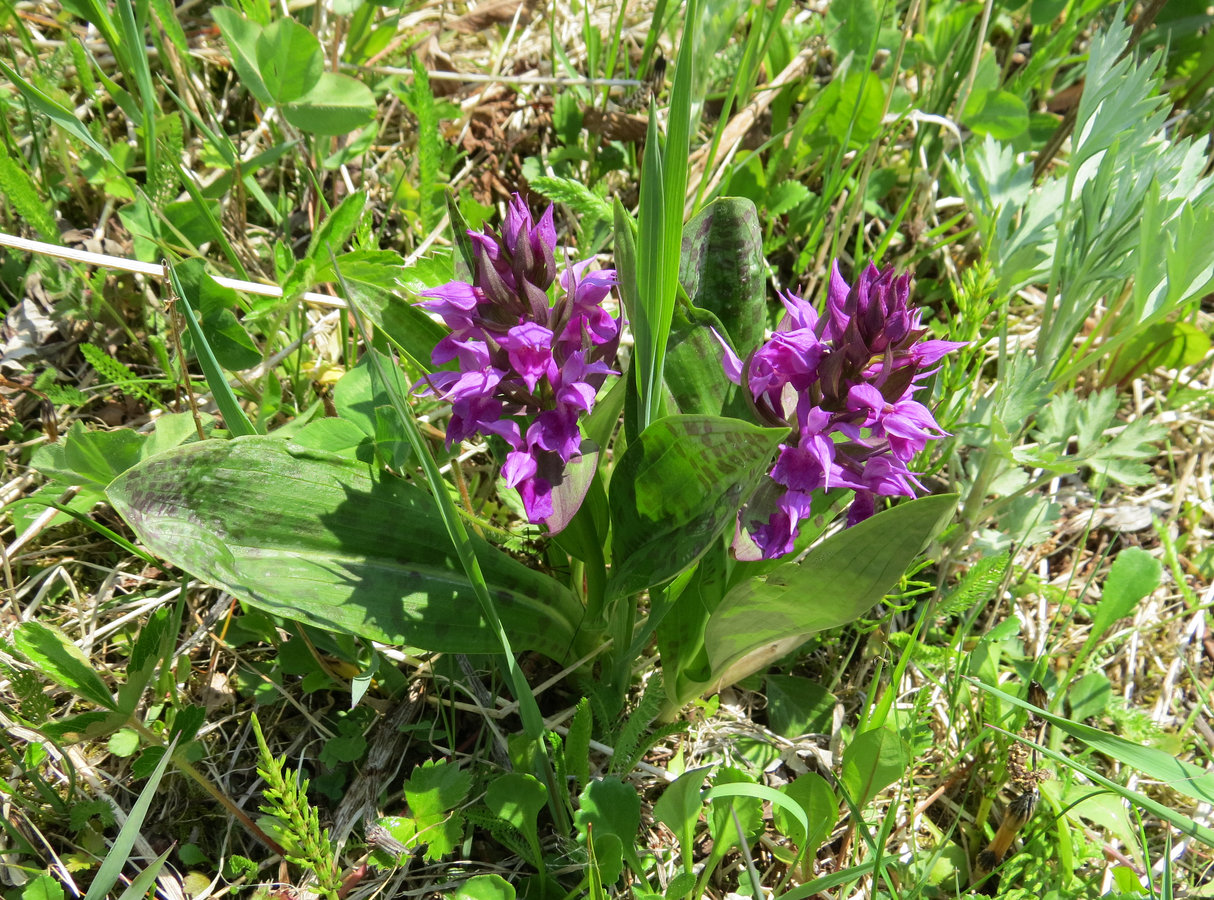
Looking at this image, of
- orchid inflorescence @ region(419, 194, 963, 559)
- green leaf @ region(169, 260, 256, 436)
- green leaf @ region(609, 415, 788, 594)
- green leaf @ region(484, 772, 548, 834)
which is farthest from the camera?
green leaf @ region(484, 772, 548, 834)

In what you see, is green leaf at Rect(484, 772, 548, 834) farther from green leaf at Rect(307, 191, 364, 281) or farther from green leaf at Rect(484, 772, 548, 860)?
green leaf at Rect(307, 191, 364, 281)

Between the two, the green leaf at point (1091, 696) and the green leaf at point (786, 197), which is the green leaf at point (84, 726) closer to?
the green leaf at point (1091, 696)

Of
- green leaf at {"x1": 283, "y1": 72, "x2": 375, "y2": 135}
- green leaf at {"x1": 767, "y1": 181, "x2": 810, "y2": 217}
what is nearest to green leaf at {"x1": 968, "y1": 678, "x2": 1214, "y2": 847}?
green leaf at {"x1": 767, "y1": 181, "x2": 810, "y2": 217}

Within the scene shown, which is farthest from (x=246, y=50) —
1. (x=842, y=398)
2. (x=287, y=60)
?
(x=842, y=398)

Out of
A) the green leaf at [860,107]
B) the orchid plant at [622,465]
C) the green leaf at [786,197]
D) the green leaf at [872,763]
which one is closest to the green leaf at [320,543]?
the orchid plant at [622,465]

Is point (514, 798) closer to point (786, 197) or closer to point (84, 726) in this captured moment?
point (84, 726)

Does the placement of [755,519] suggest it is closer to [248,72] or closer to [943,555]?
[943,555]

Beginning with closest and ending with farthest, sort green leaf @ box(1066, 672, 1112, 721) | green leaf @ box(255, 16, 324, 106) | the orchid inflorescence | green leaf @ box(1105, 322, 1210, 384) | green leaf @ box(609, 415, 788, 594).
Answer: green leaf @ box(609, 415, 788, 594) < the orchid inflorescence < green leaf @ box(1066, 672, 1112, 721) < green leaf @ box(255, 16, 324, 106) < green leaf @ box(1105, 322, 1210, 384)
